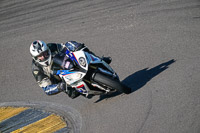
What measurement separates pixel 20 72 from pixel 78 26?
269 cm

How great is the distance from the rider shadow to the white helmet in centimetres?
168

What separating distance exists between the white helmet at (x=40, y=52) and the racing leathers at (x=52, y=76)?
131 millimetres

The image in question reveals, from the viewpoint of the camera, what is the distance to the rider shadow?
7.49 metres

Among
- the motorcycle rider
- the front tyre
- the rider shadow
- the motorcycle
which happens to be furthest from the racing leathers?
the rider shadow

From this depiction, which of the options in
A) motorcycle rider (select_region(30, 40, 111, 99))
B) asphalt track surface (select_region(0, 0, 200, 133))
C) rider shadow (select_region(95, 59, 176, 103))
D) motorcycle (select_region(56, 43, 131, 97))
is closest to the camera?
asphalt track surface (select_region(0, 0, 200, 133))

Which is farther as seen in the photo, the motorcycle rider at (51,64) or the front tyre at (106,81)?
the motorcycle rider at (51,64)

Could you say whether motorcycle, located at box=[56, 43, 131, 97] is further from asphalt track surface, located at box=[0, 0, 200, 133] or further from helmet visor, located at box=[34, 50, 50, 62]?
asphalt track surface, located at box=[0, 0, 200, 133]

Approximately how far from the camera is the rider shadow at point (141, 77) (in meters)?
7.49

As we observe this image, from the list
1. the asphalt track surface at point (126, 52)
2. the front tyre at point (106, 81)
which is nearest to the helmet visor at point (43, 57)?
the front tyre at point (106, 81)

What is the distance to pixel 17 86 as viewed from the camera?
9430 mm

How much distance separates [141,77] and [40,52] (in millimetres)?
2561

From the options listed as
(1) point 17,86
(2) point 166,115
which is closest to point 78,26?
(1) point 17,86

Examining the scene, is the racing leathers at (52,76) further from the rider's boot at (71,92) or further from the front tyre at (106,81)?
the front tyre at (106,81)

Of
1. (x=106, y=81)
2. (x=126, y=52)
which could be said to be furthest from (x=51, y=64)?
(x=126, y=52)
